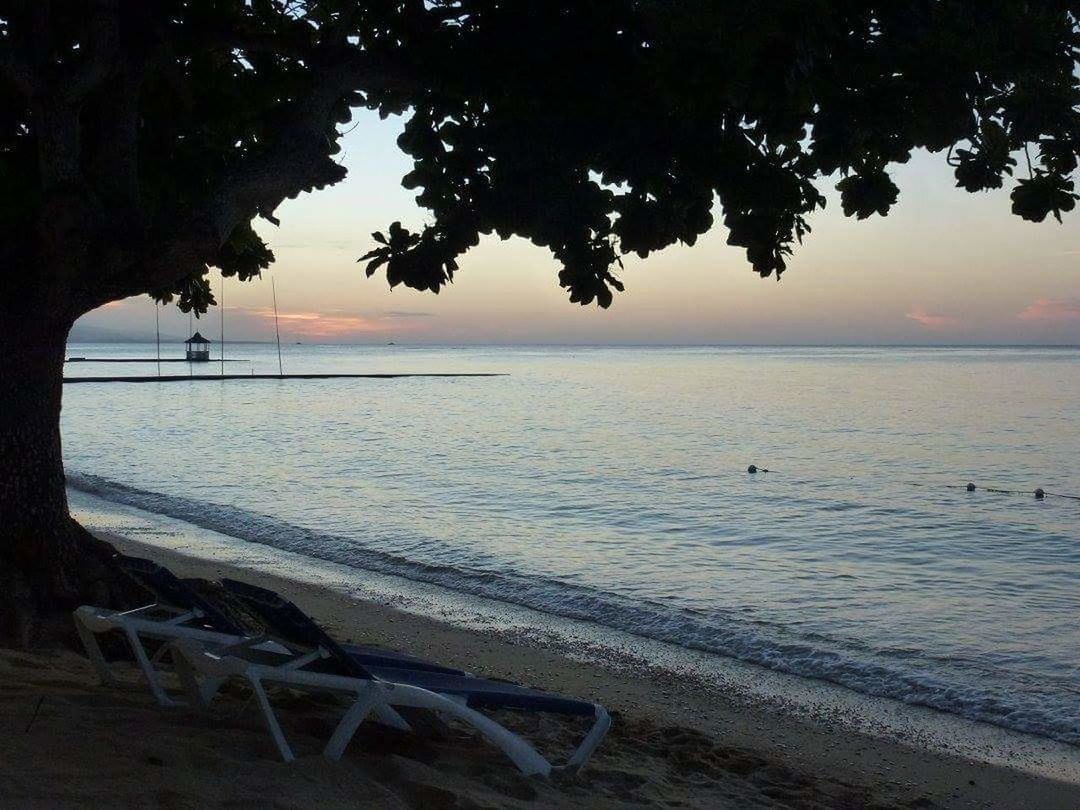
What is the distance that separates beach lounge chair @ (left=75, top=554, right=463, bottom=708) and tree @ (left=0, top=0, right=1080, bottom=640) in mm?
1215

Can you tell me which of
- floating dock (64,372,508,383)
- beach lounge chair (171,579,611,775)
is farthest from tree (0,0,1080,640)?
floating dock (64,372,508,383)

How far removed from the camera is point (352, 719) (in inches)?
147

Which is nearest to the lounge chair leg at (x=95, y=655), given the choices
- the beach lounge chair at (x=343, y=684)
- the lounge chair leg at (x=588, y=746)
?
the beach lounge chair at (x=343, y=684)

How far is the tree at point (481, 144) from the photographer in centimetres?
429

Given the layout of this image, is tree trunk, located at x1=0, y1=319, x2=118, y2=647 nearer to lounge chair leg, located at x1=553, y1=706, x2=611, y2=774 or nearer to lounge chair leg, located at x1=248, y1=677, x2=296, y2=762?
lounge chair leg, located at x1=248, y1=677, x2=296, y2=762

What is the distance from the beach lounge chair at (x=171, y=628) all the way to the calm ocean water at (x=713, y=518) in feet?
15.6

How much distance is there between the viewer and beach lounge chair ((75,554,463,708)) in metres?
4.14

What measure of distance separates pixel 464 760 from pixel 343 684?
2.54 ft

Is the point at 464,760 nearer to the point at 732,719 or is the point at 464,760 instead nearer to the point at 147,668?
the point at 147,668

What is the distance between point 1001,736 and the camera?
655 cm

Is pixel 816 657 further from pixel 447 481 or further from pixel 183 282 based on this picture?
pixel 447 481

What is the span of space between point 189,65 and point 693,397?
4916cm

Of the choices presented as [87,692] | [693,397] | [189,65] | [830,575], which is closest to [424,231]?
[189,65]

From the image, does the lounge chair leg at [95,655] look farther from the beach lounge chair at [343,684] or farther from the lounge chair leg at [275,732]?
the lounge chair leg at [275,732]
